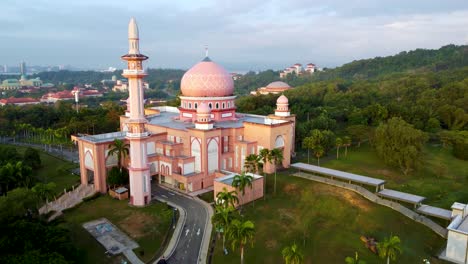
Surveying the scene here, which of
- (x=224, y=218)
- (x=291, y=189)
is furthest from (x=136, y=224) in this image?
(x=291, y=189)

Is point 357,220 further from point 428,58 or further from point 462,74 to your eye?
point 428,58

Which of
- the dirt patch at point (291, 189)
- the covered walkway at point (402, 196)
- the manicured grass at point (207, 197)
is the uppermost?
the covered walkway at point (402, 196)

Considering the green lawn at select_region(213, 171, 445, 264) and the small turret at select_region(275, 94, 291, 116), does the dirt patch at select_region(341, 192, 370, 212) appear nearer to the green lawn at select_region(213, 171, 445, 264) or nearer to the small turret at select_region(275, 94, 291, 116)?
the green lawn at select_region(213, 171, 445, 264)

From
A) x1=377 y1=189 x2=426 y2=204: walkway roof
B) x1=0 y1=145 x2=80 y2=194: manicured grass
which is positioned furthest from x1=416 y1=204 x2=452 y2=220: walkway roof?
x1=0 y1=145 x2=80 y2=194: manicured grass

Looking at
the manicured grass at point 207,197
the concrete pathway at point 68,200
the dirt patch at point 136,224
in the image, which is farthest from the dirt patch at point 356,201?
the concrete pathway at point 68,200

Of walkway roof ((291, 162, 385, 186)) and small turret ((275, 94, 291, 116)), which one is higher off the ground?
small turret ((275, 94, 291, 116))

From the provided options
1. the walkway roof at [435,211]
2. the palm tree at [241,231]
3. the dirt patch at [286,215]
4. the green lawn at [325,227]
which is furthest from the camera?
the dirt patch at [286,215]

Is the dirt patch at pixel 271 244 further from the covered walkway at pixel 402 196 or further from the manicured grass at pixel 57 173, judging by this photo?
the manicured grass at pixel 57 173

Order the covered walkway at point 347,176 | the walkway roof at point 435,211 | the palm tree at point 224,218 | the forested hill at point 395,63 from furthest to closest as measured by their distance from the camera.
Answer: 1. the forested hill at point 395,63
2. the covered walkway at point 347,176
3. the walkway roof at point 435,211
4. the palm tree at point 224,218

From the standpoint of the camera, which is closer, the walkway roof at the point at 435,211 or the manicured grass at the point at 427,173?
the walkway roof at the point at 435,211
